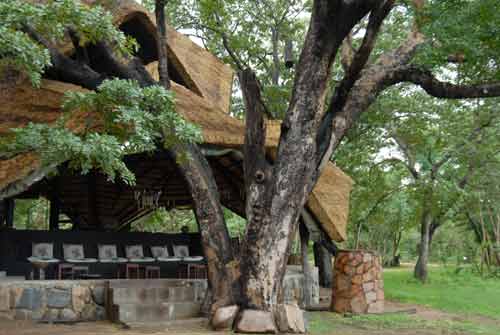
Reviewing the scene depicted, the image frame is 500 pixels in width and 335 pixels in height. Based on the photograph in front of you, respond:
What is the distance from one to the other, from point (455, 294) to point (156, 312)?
849 centimetres

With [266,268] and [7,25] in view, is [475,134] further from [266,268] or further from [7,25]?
[7,25]

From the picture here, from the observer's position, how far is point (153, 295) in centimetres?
830

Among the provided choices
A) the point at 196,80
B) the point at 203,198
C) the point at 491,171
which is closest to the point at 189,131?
the point at 203,198

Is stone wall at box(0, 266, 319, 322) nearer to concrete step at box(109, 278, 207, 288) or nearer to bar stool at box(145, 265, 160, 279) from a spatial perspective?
concrete step at box(109, 278, 207, 288)

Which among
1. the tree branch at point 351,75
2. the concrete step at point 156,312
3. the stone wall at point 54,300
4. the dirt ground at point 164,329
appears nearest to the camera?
the dirt ground at point 164,329

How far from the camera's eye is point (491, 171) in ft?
55.6

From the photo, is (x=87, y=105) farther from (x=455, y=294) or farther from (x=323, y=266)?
(x=455, y=294)

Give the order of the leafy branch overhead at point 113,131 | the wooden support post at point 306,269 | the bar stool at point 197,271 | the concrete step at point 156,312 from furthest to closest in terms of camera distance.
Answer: the bar stool at point 197,271
the wooden support post at point 306,269
the concrete step at point 156,312
the leafy branch overhead at point 113,131

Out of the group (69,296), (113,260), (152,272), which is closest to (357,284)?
(152,272)

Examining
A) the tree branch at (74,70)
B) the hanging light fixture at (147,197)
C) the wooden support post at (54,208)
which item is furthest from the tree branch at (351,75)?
the wooden support post at (54,208)

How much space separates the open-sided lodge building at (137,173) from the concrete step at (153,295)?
79.3 inches

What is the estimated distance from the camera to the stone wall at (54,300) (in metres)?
7.60

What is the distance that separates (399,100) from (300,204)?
298 inches

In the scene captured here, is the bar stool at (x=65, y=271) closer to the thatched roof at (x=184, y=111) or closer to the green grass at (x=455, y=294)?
the thatched roof at (x=184, y=111)
